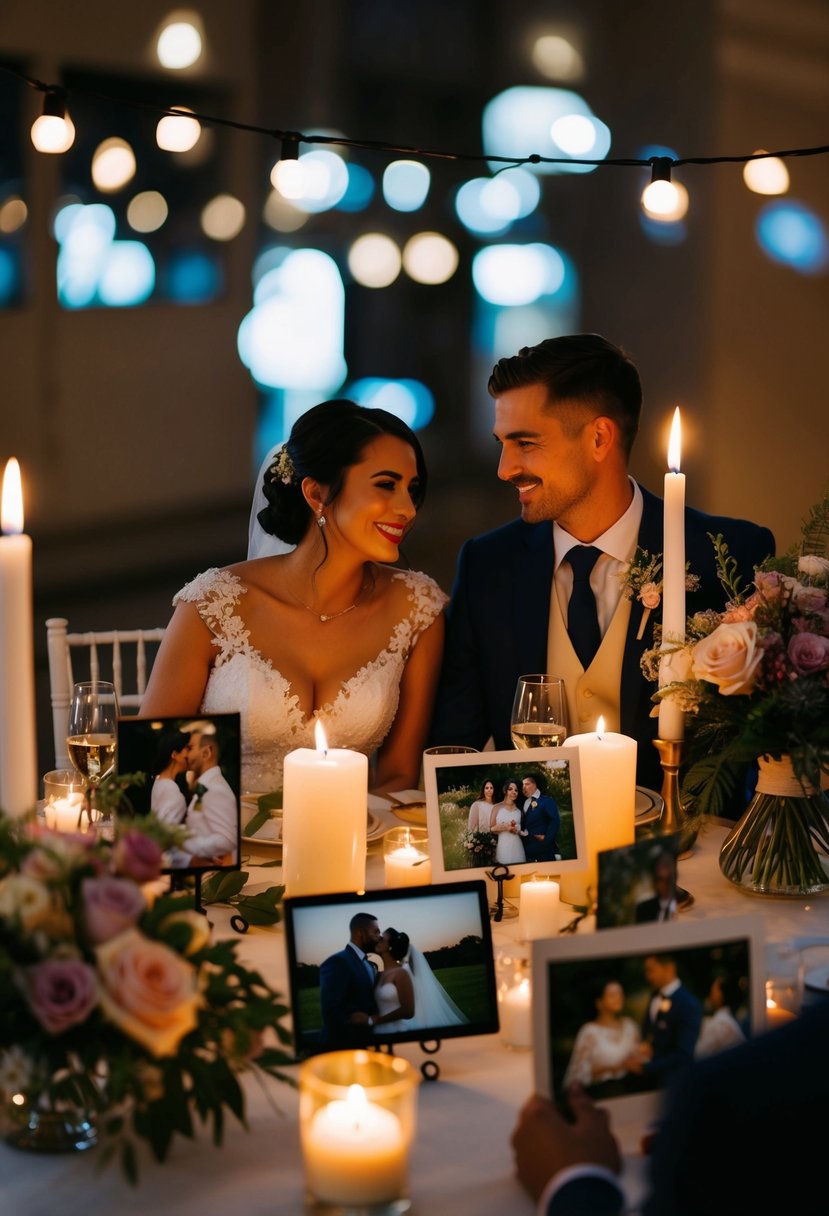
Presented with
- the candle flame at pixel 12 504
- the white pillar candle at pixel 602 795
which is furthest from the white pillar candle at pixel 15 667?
the white pillar candle at pixel 602 795

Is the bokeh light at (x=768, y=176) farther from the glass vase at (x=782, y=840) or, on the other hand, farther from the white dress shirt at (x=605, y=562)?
the glass vase at (x=782, y=840)

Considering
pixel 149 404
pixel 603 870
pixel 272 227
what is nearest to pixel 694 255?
pixel 272 227

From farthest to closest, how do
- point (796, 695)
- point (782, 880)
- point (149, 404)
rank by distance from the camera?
point (149, 404)
point (782, 880)
point (796, 695)

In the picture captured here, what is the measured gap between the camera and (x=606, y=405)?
2.85 meters

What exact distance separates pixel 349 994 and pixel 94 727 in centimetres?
Result: 70

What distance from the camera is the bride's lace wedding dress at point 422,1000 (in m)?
1.14

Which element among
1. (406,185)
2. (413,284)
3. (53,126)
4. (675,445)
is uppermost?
(406,185)

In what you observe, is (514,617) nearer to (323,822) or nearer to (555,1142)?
(323,822)

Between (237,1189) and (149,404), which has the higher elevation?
(149,404)

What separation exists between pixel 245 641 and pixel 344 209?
2.96m

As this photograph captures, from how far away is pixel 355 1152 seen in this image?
3.03 ft

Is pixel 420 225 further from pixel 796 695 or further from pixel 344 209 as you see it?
pixel 796 695

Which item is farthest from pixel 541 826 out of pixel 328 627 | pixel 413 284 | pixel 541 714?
pixel 413 284

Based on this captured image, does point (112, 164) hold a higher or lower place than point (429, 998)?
higher
